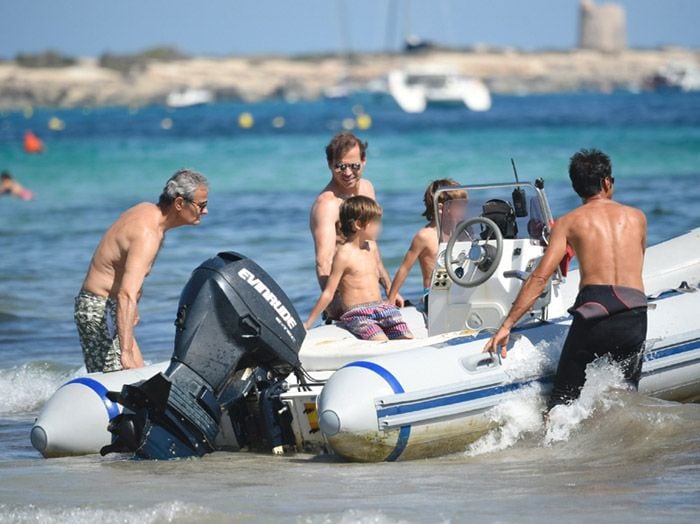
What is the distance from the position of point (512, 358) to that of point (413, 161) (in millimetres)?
23923

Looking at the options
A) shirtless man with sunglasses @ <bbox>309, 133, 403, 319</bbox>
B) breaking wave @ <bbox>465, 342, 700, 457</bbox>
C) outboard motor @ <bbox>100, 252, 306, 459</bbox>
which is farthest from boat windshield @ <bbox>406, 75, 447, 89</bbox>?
outboard motor @ <bbox>100, 252, 306, 459</bbox>

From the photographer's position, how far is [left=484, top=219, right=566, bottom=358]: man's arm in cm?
598

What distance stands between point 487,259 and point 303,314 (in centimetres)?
407

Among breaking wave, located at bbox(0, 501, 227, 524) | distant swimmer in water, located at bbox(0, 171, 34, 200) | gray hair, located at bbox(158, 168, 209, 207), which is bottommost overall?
breaking wave, located at bbox(0, 501, 227, 524)

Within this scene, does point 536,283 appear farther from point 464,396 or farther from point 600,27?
point 600,27

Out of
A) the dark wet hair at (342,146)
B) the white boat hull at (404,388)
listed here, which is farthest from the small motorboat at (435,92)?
the white boat hull at (404,388)

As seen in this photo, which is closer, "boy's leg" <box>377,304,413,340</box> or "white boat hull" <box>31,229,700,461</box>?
"white boat hull" <box>31,229,700,461</box>

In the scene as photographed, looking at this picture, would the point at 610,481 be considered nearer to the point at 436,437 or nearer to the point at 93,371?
the point at 436,437

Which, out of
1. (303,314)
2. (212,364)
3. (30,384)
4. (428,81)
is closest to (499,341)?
(212,364)

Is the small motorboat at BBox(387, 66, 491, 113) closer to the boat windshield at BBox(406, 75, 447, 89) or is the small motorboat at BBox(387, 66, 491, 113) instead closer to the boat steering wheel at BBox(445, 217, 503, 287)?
the boat windshield at BBox(406, 75, 447, 89)

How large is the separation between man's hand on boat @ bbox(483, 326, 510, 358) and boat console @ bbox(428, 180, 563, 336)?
0.53 m

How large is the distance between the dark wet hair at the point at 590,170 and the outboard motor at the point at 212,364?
4.86 feet

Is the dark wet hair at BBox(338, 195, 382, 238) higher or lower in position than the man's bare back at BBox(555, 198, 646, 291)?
higher

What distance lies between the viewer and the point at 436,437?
233 inches
